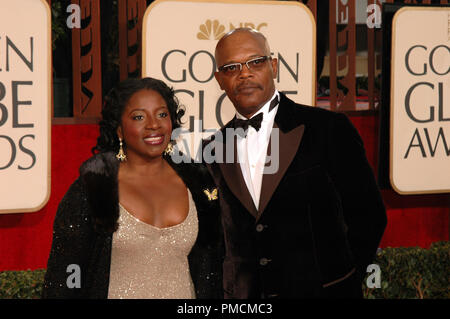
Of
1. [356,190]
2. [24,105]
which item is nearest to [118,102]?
[356,190]

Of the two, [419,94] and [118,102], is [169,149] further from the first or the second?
[419,94]

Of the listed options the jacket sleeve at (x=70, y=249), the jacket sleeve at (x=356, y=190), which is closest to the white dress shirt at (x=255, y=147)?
the jacket sleeve at (x=356, y=190)

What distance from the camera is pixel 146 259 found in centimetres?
301

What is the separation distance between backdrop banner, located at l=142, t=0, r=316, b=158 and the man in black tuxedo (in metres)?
1.98

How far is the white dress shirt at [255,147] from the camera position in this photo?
3225 millimetres

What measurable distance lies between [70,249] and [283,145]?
1158 mm

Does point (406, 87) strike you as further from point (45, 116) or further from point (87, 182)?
point (87, 182)

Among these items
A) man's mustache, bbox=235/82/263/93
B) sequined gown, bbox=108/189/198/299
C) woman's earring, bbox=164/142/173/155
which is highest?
man's mustache, bbox=235/82/263/93

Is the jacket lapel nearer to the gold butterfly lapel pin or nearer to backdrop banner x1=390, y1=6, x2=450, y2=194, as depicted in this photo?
the gold butterfly lapel pin

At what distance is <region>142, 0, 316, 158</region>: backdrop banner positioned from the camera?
5.13 m

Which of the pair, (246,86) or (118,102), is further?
(246,86)

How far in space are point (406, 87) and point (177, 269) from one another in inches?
146

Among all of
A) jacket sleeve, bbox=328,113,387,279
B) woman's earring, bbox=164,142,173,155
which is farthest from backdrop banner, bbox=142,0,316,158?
jacket sleeve, bbox=328,113,387,279

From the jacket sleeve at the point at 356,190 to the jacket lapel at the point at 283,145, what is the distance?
180 mm
